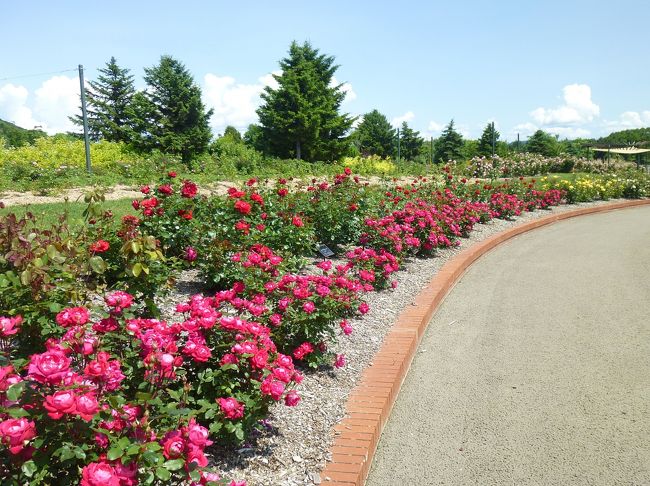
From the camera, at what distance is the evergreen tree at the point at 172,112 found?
2664cm

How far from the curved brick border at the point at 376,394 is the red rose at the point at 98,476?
128cm

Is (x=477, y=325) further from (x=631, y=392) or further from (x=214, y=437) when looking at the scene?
(x=214, y=437)

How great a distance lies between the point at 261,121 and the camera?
93.0 feet

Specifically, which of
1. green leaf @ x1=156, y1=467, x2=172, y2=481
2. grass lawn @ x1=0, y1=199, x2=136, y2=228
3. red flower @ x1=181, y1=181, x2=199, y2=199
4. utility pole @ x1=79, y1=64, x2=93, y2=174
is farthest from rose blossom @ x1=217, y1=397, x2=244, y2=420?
utility pole @ x1=79, y1=64, x2=93, y2=174

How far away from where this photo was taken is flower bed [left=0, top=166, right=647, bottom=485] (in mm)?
1781

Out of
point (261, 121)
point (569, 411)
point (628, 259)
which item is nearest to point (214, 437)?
point (569, 411)

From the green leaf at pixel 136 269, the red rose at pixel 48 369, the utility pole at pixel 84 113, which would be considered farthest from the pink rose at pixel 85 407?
→ the utility pole at pixel 84 113

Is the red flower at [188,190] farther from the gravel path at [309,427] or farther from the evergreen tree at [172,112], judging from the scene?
the evergreen tree at [172,112]

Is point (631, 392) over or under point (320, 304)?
under

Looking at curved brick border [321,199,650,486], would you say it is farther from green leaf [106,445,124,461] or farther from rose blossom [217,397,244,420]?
green leaf [106,445,124,461]

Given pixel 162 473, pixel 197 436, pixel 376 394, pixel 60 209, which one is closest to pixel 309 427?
pixel 376 394

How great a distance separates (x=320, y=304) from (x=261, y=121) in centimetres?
2553

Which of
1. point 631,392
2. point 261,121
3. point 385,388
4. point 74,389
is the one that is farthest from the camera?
point 261,121

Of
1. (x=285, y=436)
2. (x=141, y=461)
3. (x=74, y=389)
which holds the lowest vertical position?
(x=285, y=436)
